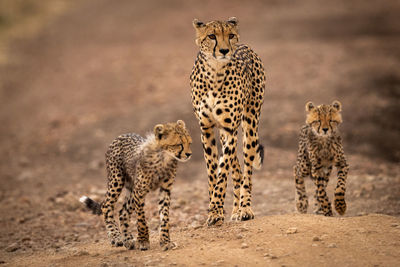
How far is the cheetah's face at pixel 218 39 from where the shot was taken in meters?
6.38

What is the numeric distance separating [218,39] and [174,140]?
120cm

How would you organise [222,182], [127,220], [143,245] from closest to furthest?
[143,245] < [127,220] < [222,182]

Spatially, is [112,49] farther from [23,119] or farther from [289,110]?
→ [289,110]

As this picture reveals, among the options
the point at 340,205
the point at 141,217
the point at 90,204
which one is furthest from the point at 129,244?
the point at 340,205

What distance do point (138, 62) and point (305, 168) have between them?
12486 mm

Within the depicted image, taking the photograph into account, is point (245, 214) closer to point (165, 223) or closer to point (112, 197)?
point (165, 223)

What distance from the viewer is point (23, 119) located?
1706cm

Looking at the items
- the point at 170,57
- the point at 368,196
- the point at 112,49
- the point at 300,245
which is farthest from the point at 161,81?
the point at 300,245

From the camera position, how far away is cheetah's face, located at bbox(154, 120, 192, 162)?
18.9 ft

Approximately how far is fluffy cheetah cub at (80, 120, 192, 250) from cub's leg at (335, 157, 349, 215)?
77.5 inches

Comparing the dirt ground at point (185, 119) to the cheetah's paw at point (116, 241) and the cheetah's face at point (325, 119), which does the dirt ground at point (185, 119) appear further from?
the cheetah's face at point (325, 119)

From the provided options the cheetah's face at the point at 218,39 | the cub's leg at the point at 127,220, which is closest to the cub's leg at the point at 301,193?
the cheetah's face at the point at 218,39

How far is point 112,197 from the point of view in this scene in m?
6.63

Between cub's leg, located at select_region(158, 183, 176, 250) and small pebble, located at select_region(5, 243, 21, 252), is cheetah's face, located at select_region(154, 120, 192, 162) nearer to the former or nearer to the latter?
cub's leg, located at select_region(158, 183, 176, 250)
